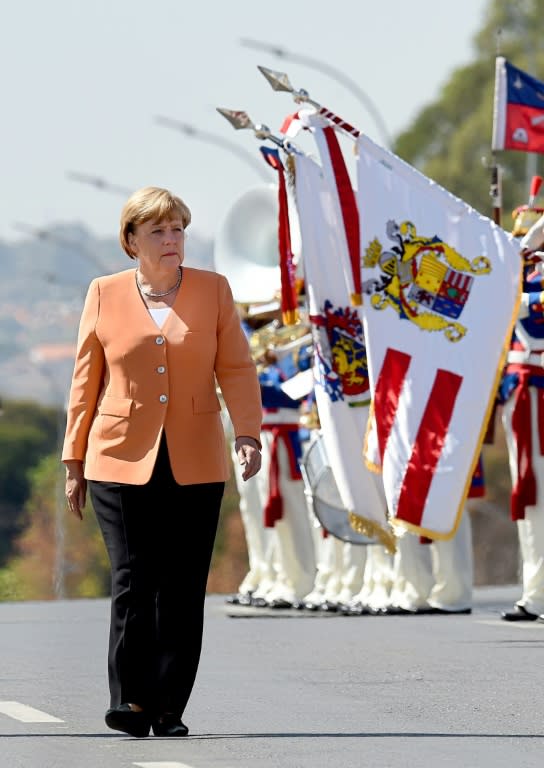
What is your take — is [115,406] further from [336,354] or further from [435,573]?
[435,573]

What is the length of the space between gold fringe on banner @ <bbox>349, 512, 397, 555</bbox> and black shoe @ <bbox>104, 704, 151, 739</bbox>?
5.59 meters

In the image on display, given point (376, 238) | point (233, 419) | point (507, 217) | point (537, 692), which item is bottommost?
point (537, 692)

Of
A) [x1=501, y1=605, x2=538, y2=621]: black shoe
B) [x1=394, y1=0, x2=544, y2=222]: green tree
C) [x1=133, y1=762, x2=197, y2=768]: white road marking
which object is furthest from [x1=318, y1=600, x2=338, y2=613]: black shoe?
[x1=394, y1=0, x2=544, y2=222]: green tree

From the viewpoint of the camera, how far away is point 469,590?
56.2 ft

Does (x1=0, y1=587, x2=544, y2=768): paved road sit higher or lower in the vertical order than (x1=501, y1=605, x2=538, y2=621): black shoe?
lower

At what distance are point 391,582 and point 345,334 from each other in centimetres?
257

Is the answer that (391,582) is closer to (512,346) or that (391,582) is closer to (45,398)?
(512,346)

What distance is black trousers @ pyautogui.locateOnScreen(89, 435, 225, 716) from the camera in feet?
31.6

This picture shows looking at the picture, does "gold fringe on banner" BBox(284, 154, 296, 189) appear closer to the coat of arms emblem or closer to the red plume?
the coat of arms emblem

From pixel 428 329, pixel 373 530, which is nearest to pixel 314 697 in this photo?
pixel 428 329

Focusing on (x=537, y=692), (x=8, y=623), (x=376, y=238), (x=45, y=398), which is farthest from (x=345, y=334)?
(x=45, y=398)

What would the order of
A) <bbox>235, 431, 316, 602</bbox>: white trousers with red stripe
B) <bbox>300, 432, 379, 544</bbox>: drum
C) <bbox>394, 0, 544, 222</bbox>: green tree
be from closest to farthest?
1. <bbox>300, 432, 379, 544</bbox>: drum
2. <bbox>235, 431, 316, 602</bbox>: white trousers with red stripe
3. <bbox>394, 0, 544, 222</bbox>: green tree

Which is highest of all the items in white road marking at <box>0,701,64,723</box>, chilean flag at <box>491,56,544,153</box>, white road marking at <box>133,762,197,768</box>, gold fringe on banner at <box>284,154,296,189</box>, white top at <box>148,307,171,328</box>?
chilean flag at <box>491,56,544,153</box>

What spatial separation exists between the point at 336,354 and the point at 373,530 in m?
1.12
